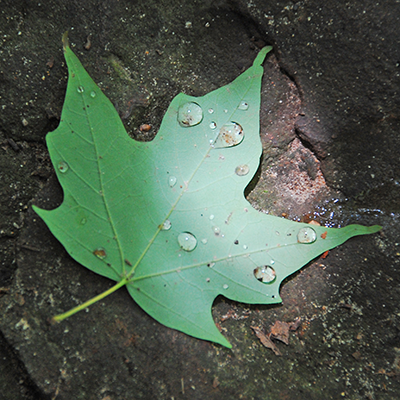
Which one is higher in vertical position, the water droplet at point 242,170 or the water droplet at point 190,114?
the water droplet at point 190,114

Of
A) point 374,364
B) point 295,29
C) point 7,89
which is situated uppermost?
point 295,29

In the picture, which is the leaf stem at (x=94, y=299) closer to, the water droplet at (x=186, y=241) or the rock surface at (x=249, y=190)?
the rock surface at (x=249, y=190)

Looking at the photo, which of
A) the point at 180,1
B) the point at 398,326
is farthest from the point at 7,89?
the point at 398,326

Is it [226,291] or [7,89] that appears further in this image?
[7,89]

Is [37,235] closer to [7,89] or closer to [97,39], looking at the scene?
[7,89]

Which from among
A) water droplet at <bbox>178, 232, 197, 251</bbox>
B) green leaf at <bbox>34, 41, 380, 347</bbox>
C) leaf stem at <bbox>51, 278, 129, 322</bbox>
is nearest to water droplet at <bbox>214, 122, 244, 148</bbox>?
green leaf at <bbox>34, 41, 380, 347</bbox>

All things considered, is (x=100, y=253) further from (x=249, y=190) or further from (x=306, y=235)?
(x=306, y=235)

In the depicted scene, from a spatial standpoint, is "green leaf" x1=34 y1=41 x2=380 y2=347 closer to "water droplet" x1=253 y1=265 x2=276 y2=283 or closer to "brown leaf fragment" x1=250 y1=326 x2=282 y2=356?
"water droplet" x1=253 y1=265 x2=276 y2=283

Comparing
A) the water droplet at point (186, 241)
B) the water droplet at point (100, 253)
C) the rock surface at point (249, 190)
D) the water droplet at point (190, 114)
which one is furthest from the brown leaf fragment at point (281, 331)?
the water droplet at point (190, 114)
